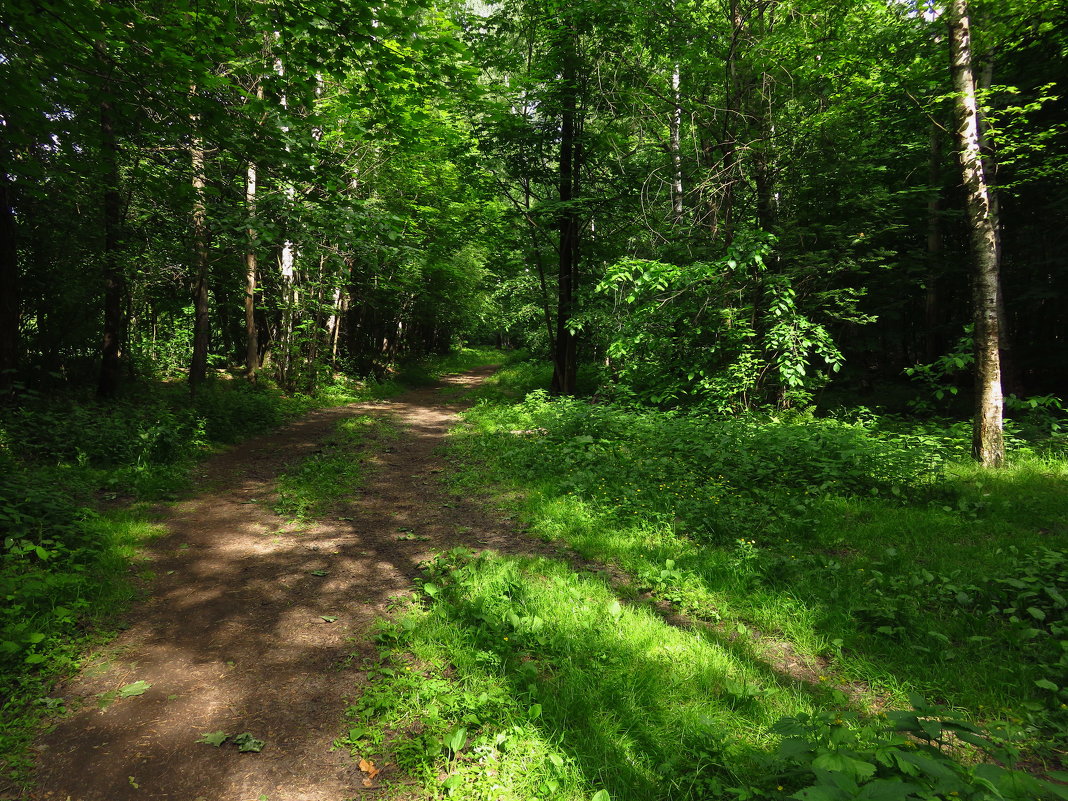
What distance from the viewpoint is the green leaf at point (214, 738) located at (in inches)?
109

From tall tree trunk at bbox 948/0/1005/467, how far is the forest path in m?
6.42

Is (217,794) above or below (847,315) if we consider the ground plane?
below

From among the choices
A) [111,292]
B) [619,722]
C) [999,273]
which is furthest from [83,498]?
[999,273]

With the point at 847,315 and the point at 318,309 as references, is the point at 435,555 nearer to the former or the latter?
the point at 847,315

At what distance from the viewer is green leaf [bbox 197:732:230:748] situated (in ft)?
9.12

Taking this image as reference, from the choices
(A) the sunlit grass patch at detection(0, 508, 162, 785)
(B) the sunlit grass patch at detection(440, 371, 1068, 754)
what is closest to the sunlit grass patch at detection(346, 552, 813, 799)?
(B) the sunlit grass patch at detection(440, 371, 1068, 754)

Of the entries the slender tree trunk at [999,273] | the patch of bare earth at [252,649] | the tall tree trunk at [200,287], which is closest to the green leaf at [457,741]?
the patch of bare earth at [252,649]

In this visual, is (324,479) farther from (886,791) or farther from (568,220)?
(568,220)

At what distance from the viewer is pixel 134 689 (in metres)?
3.11

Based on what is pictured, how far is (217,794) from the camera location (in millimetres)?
2465

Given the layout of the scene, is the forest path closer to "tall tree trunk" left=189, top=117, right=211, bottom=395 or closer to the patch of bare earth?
the patch of bare earth

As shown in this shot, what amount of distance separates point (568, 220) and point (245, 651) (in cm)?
1234

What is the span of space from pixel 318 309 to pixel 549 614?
13.2 metres

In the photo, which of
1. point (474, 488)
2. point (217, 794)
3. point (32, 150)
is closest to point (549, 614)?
point (217, 794)
